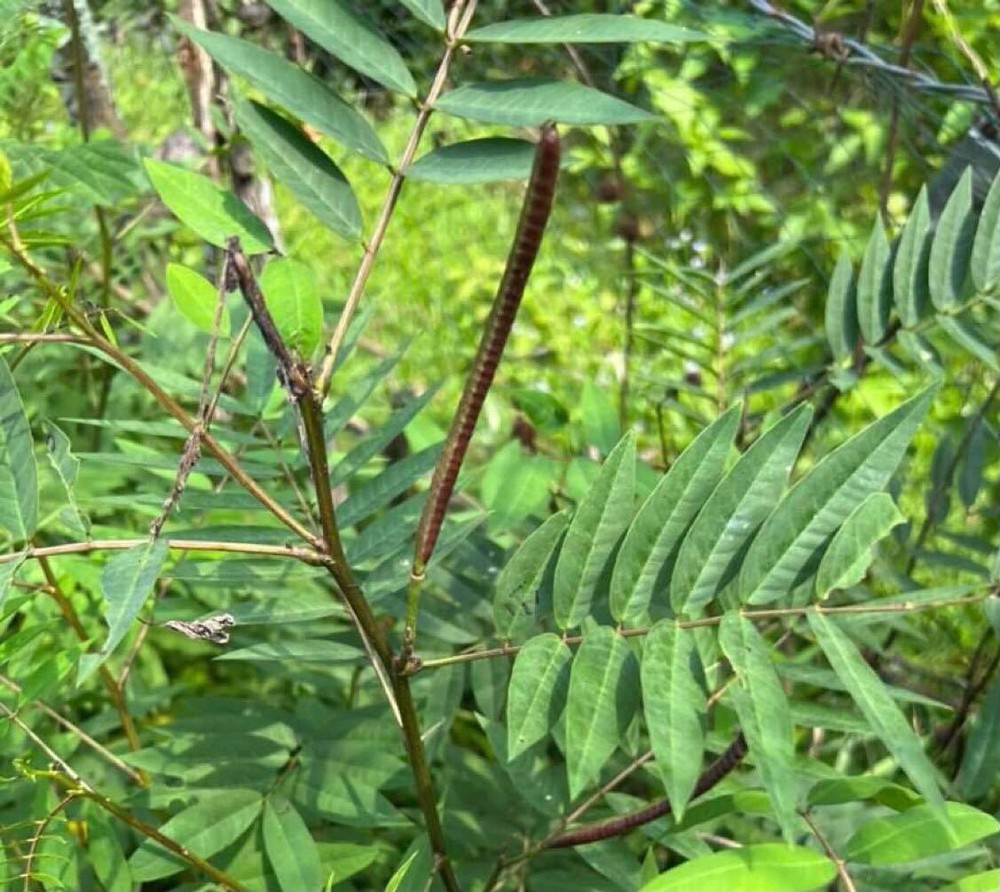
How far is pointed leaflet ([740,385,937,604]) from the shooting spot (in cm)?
75

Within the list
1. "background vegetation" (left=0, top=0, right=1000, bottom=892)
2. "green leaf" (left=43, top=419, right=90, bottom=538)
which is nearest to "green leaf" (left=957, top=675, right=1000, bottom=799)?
"background vegetation" (left=0, top=0, right=1000, bottom=892)

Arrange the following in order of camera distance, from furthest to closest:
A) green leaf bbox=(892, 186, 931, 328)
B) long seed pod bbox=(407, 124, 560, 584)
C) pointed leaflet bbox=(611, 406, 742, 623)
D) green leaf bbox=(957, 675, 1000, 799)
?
green leaf bbox=(892, 186, 931, 328) < green leaf bbox=(957, 675, 1000, 799) < pointed leaflet bbox=(611, 406, 742, 623) < long seed pod bbox=(407, 124, 560, 584)

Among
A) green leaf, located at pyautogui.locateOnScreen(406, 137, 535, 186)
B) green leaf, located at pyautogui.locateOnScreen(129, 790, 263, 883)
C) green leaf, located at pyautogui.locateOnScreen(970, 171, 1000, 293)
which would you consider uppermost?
green leaf, located at pyautogui.locateOnScreen(406, 137, 535, 186)

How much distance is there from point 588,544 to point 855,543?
7.2 inches

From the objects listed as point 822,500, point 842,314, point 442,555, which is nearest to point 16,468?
point 442,555

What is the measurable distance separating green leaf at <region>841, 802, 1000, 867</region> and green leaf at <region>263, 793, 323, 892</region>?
0.43 metres

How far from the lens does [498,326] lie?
63 cm

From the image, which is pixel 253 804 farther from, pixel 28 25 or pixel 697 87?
pixel 697 87

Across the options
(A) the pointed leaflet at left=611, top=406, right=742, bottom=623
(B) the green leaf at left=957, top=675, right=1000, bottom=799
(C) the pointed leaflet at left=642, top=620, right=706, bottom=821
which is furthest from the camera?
(B) the green leaf at left=957, top=675, right=1000, bottom=799

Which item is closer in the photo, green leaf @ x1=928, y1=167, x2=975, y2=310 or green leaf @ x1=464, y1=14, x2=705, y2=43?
green leaf @ x1=464, y1=14, x2=705, y2=43

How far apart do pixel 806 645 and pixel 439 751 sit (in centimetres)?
79

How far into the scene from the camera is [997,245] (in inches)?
45.1

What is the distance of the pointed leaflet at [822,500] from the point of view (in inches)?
29.5

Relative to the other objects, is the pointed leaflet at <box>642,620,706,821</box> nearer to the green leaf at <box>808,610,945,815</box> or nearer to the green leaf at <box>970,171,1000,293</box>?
the green leaf at <box>808,610,945,815</box>
